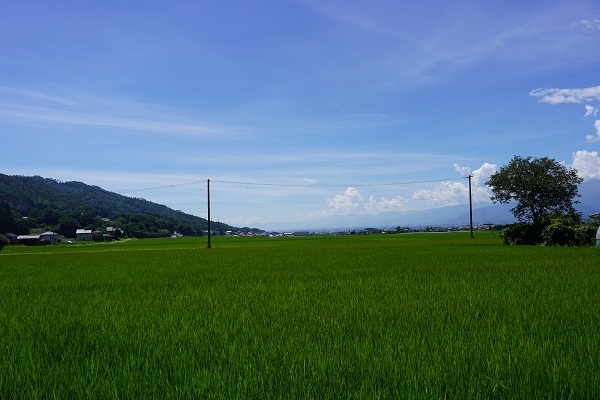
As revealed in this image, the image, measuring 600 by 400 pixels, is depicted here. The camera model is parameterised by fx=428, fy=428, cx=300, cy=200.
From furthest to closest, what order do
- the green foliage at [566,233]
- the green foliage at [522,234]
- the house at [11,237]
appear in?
the house at [11,237] → the green foliage at [522,234] → the green foliage at [566,233]

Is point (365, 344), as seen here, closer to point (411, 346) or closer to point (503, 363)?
point (411, 346)

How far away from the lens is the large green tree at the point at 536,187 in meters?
36.2

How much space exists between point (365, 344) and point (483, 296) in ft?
15.3

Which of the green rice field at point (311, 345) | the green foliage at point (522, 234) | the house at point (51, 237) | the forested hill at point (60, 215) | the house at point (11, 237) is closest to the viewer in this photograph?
the green rice field at point (311, 345)

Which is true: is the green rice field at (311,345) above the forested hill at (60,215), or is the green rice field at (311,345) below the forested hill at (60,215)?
below

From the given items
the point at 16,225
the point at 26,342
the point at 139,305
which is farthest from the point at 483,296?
the point at 16,225

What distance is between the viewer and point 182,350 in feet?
15.4

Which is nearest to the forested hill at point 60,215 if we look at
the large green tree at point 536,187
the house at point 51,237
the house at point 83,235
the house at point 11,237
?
the house at point 51,237

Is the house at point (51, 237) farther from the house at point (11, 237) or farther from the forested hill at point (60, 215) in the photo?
the house at point (11, 237)

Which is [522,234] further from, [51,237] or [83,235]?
[83,235]

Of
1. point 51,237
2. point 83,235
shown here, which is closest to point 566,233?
point 51,237

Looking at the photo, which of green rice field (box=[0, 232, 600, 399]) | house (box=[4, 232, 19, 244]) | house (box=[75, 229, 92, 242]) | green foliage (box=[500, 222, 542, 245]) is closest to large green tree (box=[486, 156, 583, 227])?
green foliage (box=[500, 222, 542, 245])

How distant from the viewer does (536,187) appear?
119 ft

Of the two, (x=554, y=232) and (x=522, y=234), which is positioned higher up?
(x=554, y=232)
